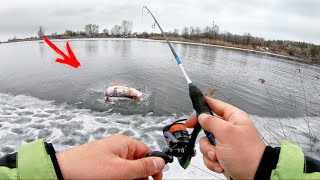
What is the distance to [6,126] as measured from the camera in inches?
313

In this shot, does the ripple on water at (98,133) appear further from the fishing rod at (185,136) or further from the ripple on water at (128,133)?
the fishing rod at (185,136)

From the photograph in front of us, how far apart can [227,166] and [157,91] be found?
11.9 m

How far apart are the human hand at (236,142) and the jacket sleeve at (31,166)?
94 cm

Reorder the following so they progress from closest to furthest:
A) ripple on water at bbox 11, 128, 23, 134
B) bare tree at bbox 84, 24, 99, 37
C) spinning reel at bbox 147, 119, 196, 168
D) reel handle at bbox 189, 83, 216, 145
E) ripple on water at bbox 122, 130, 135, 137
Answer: reel handle at bbox 189, 83, 216, 145 → spinning reel at bbox 147, 119, 196, 168 → ripple on water at bbox 11, 128, 23, 134 → ripple on water at bbox 122, 130, 135, 137 → bare tree at bbox 84, 24, 99, 37

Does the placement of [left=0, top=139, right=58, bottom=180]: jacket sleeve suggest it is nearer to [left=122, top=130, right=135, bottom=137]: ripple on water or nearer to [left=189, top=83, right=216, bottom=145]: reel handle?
[left=189, top=83, right=216, bottom=145]: reel handle

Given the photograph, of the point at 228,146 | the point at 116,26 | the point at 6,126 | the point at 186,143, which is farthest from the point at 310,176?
the point at 116,26

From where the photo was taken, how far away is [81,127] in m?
8.16

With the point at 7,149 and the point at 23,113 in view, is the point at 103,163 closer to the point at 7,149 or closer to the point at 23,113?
the point at 7,149

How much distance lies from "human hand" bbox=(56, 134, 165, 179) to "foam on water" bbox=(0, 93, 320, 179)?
3.90 m

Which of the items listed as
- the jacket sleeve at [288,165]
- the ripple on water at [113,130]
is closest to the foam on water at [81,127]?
the ripple on water at [113,130]

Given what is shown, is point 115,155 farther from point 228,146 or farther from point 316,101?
point 316,101

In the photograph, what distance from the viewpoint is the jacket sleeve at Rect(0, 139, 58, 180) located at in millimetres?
1250

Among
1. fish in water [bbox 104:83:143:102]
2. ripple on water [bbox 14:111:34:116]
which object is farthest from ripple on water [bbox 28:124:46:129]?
fish in water [bbox 104:83:143:102]

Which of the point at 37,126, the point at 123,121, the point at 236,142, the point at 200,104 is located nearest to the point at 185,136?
the point at 200,104
